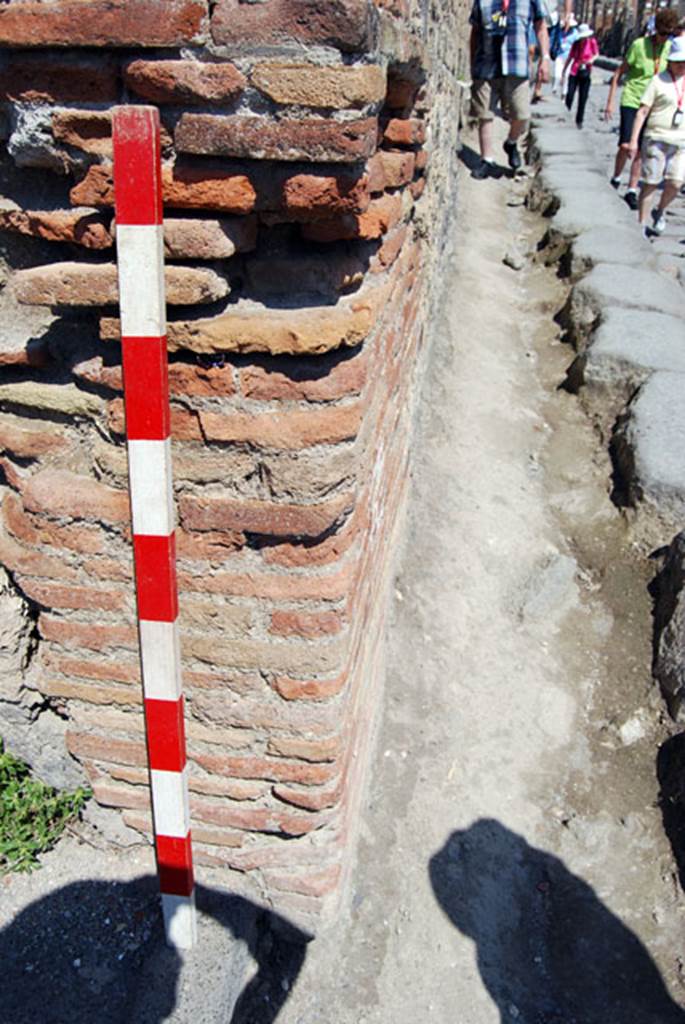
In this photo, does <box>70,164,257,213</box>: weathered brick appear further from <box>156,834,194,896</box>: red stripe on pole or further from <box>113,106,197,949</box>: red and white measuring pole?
<box>156,834,194,896</box>: red stripe on pole

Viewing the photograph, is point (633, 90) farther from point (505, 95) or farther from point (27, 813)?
point (27, 813)

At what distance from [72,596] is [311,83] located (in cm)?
119

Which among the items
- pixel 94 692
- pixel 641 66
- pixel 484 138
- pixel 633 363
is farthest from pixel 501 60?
pixel 94 692

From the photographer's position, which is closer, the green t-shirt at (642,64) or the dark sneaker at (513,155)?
the green t-shirt at (642,64)

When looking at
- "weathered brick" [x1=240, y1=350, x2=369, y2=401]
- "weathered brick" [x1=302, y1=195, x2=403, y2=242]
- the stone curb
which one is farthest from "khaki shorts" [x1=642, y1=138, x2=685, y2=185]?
"weathered brick" [x1=240, y1=350, x2=369, y2=401]

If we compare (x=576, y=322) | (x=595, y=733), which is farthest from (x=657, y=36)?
(x=595, y=733)

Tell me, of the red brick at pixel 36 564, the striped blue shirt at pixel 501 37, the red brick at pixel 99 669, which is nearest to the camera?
the red brick at pixel 36 564

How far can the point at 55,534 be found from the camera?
185 cm

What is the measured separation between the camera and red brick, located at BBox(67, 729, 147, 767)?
2096 mm

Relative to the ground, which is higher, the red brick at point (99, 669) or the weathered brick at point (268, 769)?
the red brick at point (99, 669)

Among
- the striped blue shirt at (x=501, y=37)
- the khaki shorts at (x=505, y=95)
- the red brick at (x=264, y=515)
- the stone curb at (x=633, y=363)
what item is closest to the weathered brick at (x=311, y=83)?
the red brick at (x=264, y=515)

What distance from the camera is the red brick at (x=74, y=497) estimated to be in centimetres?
179

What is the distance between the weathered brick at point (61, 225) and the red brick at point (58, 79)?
0.19 meters

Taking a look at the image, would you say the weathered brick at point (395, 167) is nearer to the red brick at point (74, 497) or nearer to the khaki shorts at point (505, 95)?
the red brick at point (74, 497)
